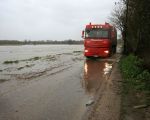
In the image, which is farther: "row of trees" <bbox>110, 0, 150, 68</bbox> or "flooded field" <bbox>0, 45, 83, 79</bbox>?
"flooded field" <bbox>0, 45, 83, 79</bbox>

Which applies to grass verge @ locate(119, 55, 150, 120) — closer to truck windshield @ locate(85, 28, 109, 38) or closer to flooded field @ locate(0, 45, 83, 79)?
flooded field @ locate(0, 45, 83, 79)

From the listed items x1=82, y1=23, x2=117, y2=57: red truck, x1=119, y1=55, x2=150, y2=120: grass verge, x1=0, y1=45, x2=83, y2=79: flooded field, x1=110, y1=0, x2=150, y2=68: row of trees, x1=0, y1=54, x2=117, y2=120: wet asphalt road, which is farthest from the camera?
x1=82, y1=23, x2=117, y2=57: red truck

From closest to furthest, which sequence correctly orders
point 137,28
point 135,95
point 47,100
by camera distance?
point 47,100 → point 135,95 → point 137,28

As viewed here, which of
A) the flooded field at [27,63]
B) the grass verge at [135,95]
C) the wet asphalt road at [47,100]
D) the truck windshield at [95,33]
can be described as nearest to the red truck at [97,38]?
the truck windshield at [95,33]

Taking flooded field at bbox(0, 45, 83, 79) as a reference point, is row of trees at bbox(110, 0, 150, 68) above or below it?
above

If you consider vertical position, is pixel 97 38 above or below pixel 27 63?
above

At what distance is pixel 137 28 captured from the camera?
27219 mm

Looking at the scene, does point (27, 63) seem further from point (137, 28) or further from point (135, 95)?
point (135, 95)

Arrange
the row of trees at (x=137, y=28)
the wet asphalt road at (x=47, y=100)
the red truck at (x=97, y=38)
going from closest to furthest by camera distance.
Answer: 1. the wet asphalt road at (x=47, y=100)
2. the row of trees at (x=137, y=28)
3. the red truck at (x=97, y=38)

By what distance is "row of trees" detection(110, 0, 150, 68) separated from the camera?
1525cm

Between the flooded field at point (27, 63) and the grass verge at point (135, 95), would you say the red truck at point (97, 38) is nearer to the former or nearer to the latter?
the flooded field at point (27, 63)

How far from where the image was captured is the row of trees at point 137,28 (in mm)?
15254

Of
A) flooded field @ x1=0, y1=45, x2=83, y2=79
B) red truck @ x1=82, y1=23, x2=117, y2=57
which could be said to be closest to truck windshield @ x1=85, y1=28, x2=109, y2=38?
red truck @ x1=82, y1=23, x2=117, y2=57

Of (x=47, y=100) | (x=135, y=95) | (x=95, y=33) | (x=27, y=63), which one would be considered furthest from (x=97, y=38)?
(x=47, y=100)
